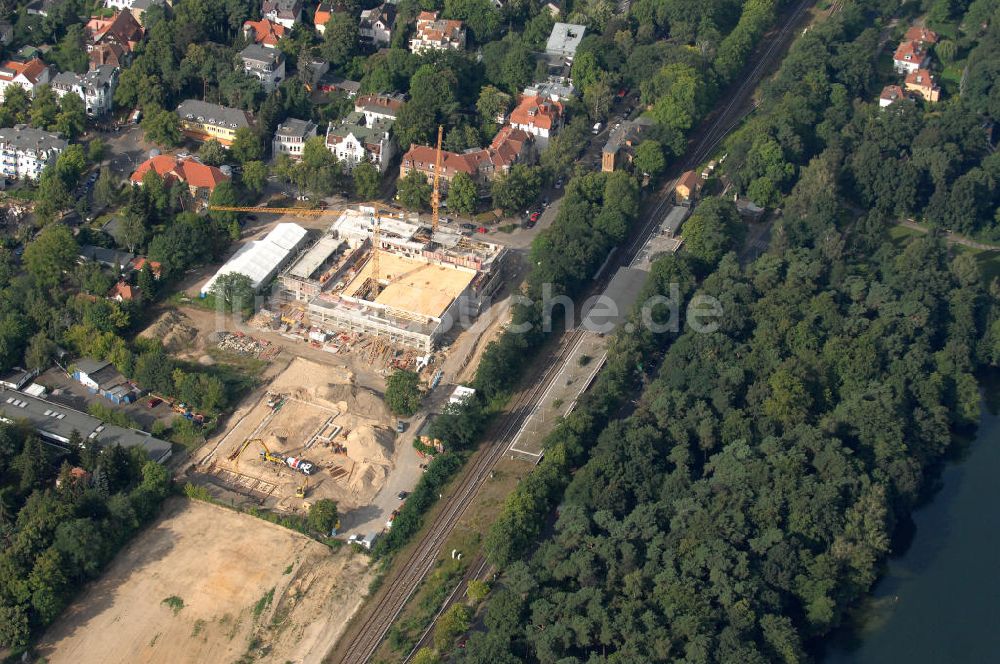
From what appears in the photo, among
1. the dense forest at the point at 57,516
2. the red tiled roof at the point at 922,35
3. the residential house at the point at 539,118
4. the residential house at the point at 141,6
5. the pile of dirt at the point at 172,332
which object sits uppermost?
the red tiled roof at the point at 922,35

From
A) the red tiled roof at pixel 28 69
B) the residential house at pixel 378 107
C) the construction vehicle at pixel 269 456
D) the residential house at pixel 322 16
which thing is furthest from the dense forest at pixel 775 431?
the red tiled roof at pixel 28 69

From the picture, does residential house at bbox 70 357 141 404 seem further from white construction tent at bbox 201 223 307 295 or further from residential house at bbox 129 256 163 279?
white construction tent at bbox 201 223 307 295

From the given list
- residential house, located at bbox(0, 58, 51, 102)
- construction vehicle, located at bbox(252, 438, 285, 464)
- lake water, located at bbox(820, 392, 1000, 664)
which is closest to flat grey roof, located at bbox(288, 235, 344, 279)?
construction vehicle, located at bbox(252, 438, 285, 464)

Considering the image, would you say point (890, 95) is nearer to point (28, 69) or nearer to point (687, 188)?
point (687, 188)

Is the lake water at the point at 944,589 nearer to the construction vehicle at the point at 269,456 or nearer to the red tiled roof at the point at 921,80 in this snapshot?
the construction vehicle at the point at 269,456

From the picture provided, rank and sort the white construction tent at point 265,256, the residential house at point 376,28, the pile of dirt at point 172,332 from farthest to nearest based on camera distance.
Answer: the residential house at point 376,28 < the white construction tent at point 265,256 < the pile of dirt at point 172,332

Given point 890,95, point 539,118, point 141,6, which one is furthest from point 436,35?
point 890,95
